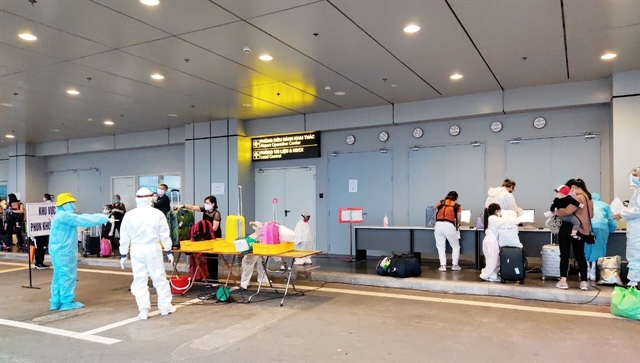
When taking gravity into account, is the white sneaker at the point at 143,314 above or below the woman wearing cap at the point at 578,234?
below

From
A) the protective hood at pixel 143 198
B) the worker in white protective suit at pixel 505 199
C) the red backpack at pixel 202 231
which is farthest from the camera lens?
the worker in white protective suit at pixel 505 199

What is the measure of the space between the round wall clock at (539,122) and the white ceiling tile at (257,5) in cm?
666

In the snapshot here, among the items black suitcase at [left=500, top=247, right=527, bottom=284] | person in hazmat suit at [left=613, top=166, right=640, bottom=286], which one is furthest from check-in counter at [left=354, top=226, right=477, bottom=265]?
person in hazmat suit at [left=613, top=166, right=640, bottom=286]

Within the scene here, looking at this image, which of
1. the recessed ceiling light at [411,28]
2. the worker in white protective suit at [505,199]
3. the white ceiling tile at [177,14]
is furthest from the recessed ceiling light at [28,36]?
the worker in white protective suit at [505,199]

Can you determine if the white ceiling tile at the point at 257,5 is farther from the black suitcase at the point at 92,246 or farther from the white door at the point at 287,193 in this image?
the black suitcase at the point at 92,246

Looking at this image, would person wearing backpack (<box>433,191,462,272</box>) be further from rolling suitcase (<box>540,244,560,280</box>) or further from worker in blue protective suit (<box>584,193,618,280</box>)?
worker in blue protective suit (<box>584,193,618,280</box>)

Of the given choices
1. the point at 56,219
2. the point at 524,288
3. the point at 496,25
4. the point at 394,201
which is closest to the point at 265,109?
the point at 394,201

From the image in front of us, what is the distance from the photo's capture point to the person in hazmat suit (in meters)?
6.52

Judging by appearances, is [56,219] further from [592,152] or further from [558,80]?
[592,152]

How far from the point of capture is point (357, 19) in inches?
222

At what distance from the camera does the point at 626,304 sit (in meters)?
5.55

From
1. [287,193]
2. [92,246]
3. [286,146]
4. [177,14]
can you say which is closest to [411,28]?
[177,14]

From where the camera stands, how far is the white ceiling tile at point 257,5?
16.8ft

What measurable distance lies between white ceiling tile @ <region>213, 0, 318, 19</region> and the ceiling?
0.04 ft
